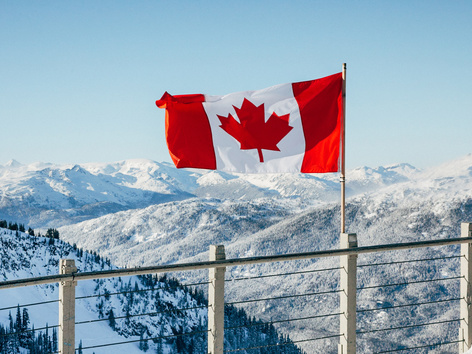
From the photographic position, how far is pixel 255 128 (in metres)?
7.34

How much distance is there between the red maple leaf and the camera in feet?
23.8

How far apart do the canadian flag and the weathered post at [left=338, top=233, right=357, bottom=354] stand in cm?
181

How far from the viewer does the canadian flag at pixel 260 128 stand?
709 cm

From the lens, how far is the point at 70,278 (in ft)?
14.0

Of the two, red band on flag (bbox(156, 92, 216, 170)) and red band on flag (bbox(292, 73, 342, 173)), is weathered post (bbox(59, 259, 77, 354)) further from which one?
red band on flag (bbox(292, 73, 342, 173))

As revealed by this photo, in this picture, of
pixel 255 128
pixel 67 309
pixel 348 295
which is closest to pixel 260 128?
pixel 255 128

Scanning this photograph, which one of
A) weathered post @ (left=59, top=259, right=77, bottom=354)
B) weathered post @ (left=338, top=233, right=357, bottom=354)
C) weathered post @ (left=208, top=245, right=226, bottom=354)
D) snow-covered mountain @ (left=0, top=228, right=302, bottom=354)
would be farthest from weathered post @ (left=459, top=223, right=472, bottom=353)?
snow-covered mountain @ (left=0, top=228, right=302, bottom=354)

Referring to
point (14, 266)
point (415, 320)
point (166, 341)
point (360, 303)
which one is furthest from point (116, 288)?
point (415, 320)

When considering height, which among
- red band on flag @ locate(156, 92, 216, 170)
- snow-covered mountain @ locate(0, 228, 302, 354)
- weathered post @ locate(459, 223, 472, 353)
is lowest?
snow-covered mountain @ locate(0, 228, 302, 354)

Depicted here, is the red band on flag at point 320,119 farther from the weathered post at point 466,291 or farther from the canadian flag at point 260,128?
the weathered post at point 466,291

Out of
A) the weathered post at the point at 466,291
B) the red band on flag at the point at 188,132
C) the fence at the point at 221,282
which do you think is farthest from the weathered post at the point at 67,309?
the weathered post at the point at 466,291

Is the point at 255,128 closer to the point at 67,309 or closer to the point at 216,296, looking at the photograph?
the point at 216,296

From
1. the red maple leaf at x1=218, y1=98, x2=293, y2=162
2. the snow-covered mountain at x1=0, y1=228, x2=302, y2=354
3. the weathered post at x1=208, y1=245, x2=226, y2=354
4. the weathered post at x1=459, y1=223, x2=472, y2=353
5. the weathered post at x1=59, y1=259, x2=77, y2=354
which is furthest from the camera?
the snow-covered mountain at x1=0, y1=228, x2=302, y2=354

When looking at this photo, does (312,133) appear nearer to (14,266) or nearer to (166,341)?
(166,341)
